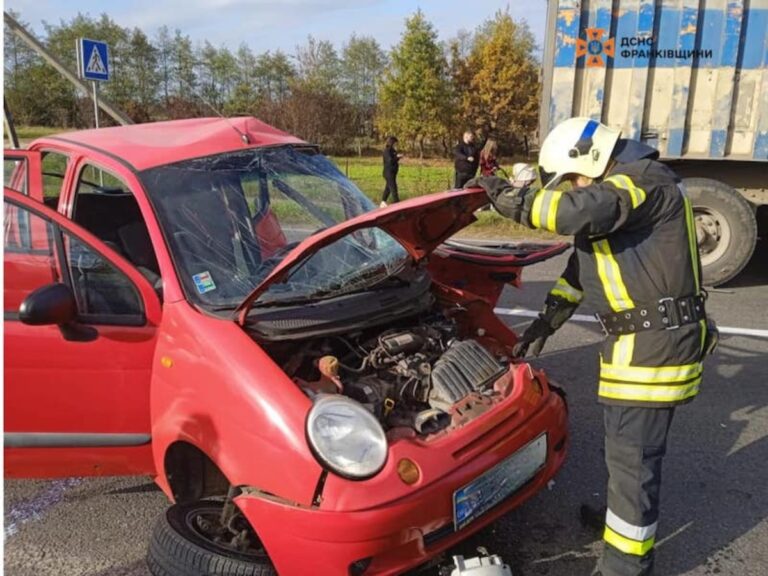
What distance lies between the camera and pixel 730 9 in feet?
22.2

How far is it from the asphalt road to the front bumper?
2.00 ft

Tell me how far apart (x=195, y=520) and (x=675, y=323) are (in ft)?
6.19

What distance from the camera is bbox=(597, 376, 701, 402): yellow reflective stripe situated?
2420 millimetres

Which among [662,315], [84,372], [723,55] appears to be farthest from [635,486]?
[723,55]

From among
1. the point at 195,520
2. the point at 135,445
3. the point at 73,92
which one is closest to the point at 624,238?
the point at 195,520

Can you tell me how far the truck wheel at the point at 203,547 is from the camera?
2139 millimetres

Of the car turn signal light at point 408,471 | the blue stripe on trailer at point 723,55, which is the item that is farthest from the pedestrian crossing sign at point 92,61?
the car turn signal light at point 408,471

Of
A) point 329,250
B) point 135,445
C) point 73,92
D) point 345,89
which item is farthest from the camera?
point 345,89

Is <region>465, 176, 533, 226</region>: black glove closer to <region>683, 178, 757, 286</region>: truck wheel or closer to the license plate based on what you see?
the license plate

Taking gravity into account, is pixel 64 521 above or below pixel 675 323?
below

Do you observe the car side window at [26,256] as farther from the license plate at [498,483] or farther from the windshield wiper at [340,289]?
the license plate at [498,483]

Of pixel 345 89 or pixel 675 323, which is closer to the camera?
pixel 675 323

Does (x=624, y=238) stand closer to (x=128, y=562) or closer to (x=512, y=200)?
(x=512, y=200)

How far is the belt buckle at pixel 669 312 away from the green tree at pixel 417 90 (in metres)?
40.1
